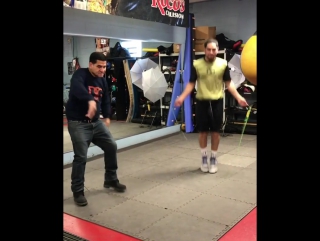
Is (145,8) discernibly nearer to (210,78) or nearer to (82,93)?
(210,78)

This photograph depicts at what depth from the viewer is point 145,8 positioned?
582 cm

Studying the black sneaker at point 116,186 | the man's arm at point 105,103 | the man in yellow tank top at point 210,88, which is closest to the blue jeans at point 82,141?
the man's arm at point 105,103

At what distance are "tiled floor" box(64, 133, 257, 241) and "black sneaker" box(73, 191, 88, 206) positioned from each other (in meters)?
0.05

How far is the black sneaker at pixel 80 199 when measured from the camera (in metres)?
3.65

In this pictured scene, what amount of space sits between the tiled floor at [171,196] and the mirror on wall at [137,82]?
1.96 metres

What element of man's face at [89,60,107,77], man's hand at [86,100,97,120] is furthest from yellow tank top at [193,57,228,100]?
man's hand at [86,100,97,120]

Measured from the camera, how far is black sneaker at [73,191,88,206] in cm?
365

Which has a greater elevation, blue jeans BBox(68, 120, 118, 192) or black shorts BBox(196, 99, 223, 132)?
black shorts BBox(196, 99, 223, 132)

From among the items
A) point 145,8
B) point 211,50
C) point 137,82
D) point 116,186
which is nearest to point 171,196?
point 116,186

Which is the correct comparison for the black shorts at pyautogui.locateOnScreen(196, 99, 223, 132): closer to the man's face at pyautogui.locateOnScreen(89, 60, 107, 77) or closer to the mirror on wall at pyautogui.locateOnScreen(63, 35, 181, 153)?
the man's face at pyautogui.locateOnScreen(89, 60, 107, 77)

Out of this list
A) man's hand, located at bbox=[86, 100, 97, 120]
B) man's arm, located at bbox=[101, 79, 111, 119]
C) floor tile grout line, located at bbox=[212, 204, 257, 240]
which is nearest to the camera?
floor tile grout line, located at bbox=[212, 204, 257, 240]

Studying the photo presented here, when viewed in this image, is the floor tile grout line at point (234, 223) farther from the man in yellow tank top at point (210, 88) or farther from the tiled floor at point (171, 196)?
the man in yellow tank top at point (210, 88)
